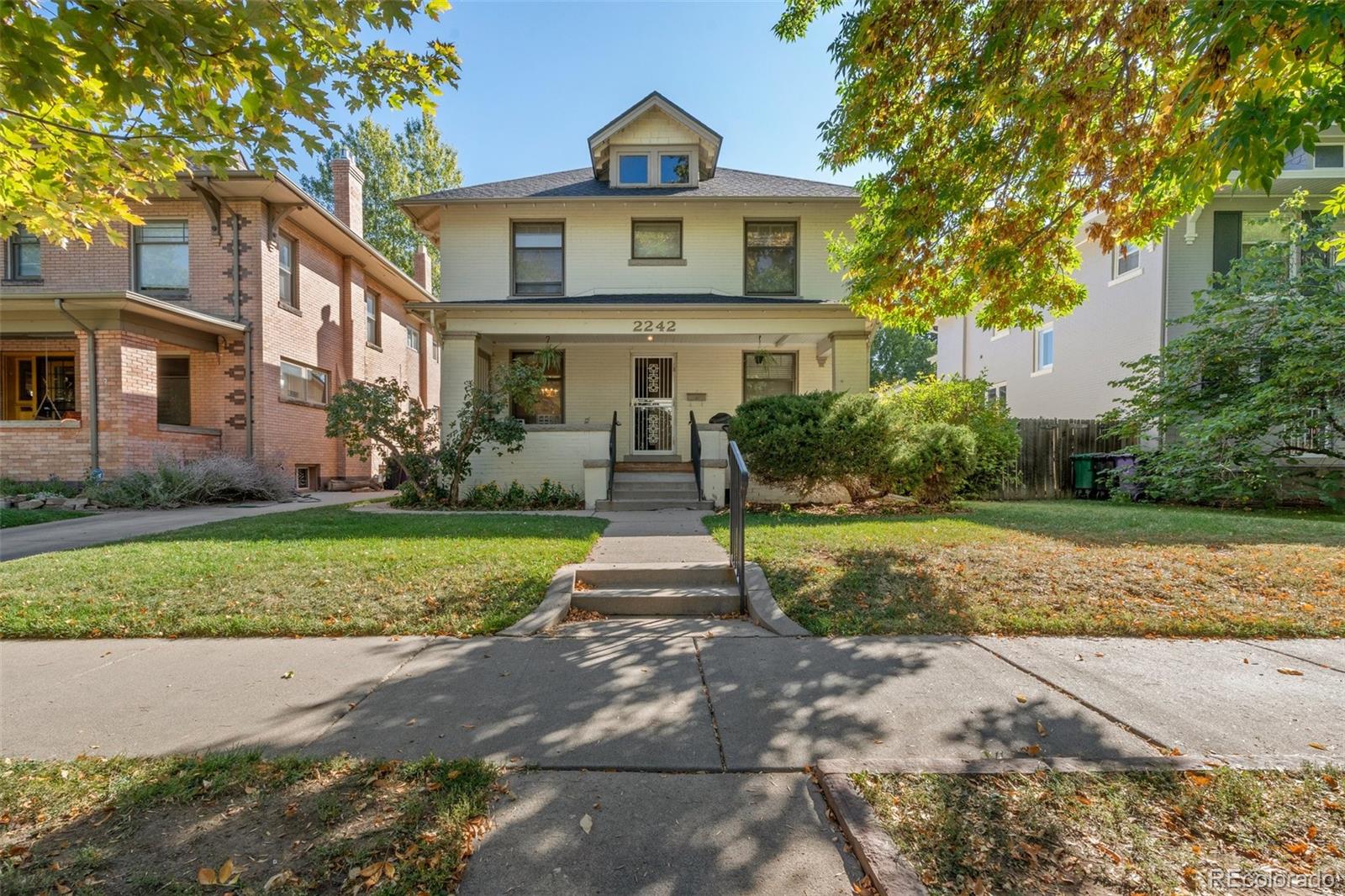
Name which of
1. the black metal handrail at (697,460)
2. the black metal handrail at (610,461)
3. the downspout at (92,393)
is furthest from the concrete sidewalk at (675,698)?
the downspout at (92,393)

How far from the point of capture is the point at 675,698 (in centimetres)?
306

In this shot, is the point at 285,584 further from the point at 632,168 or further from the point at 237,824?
the point at 632,168

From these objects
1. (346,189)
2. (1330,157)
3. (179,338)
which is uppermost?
(346,189)

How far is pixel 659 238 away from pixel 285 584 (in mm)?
10534

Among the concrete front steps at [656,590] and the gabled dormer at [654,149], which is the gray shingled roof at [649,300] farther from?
the concrete front steps at [656,590]

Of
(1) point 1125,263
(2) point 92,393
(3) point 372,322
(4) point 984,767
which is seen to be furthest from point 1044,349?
(2) point 92,393

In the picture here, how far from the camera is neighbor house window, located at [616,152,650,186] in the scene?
13.1 meters

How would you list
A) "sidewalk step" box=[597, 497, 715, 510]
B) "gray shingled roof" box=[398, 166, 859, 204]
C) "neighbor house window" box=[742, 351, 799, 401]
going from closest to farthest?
1. "sidewalk step" box=[597, 497, 715, 510]
2. "gray shingled roof" box=[398, 166, 859, 204]
3. "neighbor house window" box=[742, 351, 799, 401]

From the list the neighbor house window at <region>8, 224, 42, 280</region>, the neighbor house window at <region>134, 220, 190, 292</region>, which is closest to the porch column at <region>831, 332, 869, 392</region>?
the neighbor house window at <region>134, 220, 190, 292</region>

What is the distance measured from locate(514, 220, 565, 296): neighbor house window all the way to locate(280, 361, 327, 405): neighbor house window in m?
6.13

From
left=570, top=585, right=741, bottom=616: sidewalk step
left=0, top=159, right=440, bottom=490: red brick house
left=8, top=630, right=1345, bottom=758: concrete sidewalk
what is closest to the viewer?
left=8, top=630, right=1345, bottom=758: concrete sidewalk

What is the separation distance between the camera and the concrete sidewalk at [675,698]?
2.57 meters

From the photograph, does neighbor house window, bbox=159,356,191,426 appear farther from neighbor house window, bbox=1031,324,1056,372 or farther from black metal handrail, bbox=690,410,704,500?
neighbor house window, bbox=1031,324,1056,372

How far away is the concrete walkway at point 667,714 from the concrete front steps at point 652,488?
5.92 m
